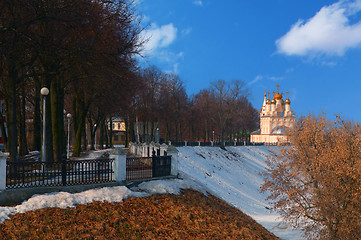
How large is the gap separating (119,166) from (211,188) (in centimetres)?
1397

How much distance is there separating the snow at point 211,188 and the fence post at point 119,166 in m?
0.78

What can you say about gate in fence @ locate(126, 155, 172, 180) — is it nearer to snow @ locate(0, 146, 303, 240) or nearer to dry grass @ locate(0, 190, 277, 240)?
snow @ locate(0, 146, 303, 240)

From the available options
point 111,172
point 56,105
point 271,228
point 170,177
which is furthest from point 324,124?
point 56,105

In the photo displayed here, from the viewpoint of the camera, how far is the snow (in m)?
12.2

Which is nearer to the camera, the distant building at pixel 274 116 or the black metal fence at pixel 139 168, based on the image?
the black metal fence at pixel 139 168

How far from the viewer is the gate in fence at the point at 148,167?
16484mm

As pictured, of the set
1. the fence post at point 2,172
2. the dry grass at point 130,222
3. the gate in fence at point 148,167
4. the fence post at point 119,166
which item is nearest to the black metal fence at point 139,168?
the gate in fence at point 148,167

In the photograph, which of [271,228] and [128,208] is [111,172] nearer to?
[128,208]

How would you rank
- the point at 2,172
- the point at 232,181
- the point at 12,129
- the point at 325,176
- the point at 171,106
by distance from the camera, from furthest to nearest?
the point at 171,106 → the point at 232,181 → the point at 325,176 → the point at 12,129 → the point at 2,172

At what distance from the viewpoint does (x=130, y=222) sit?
448 inches

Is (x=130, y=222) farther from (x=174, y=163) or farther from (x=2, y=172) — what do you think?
(x=174, y=163)

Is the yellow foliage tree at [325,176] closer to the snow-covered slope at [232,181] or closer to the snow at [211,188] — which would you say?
the snow-covered slope at [232,181]

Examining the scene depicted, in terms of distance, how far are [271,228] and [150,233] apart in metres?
13.2

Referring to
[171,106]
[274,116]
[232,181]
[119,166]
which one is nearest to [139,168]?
[119,166]
